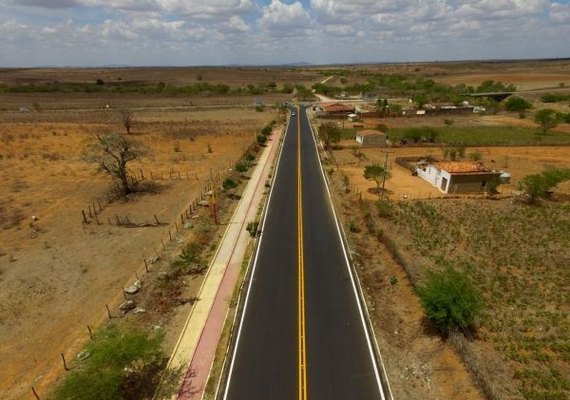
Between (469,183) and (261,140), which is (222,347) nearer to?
(469,183)

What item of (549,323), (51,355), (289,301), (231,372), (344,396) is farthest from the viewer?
(289,301)

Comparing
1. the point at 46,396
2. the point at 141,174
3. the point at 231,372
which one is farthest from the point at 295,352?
the point at 141,174

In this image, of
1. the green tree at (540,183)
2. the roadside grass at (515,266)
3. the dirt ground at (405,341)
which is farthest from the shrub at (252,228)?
the green tree at (540,183)

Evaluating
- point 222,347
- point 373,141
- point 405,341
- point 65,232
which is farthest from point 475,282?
point 373,141

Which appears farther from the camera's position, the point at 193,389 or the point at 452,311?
the point at 452,311

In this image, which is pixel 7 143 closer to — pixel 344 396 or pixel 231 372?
pixel 231 372
